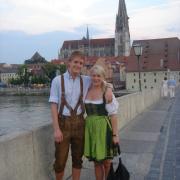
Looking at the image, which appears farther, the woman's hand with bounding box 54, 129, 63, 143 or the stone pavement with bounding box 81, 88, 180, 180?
the stone pavement with bounding box 81, 88, 180, 180

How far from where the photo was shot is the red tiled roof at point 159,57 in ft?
355

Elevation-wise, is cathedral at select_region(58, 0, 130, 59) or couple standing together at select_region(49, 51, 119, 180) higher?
cathedral at select_region(58, 0, 130, 59)

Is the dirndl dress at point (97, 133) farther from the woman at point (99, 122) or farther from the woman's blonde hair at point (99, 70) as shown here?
the woman's blonde hair at point (99, 70)

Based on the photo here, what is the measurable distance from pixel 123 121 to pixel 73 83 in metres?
6.55

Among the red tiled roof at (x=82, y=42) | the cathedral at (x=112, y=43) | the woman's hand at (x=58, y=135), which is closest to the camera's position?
the woman's hand at (x=58, y=135)

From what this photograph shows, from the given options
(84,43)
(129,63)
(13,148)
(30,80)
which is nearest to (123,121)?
(13,148)

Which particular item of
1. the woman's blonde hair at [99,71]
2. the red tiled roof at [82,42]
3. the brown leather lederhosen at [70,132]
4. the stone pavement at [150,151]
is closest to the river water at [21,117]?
the stone pavement at [150,151]

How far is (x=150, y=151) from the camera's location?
743cm

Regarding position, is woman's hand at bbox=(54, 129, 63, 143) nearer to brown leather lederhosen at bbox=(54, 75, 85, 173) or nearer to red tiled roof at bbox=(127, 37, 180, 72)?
brown leather lederhosen at bbox=(54, 75, 85, 173)

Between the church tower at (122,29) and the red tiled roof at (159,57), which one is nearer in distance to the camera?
the red tiled roof at (159,57)

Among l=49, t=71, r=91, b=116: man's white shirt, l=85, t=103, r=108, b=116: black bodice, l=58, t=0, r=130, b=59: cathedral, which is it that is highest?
l=58, t=0, r=130, b=59: cathedral

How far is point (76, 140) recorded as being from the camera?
15.1 ft

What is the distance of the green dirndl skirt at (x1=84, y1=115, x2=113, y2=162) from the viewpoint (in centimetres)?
452

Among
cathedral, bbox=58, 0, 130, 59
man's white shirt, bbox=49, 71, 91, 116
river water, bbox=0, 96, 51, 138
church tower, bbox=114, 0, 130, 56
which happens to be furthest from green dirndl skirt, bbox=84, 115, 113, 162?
church tower, bbox=114, 0, 130, 56
